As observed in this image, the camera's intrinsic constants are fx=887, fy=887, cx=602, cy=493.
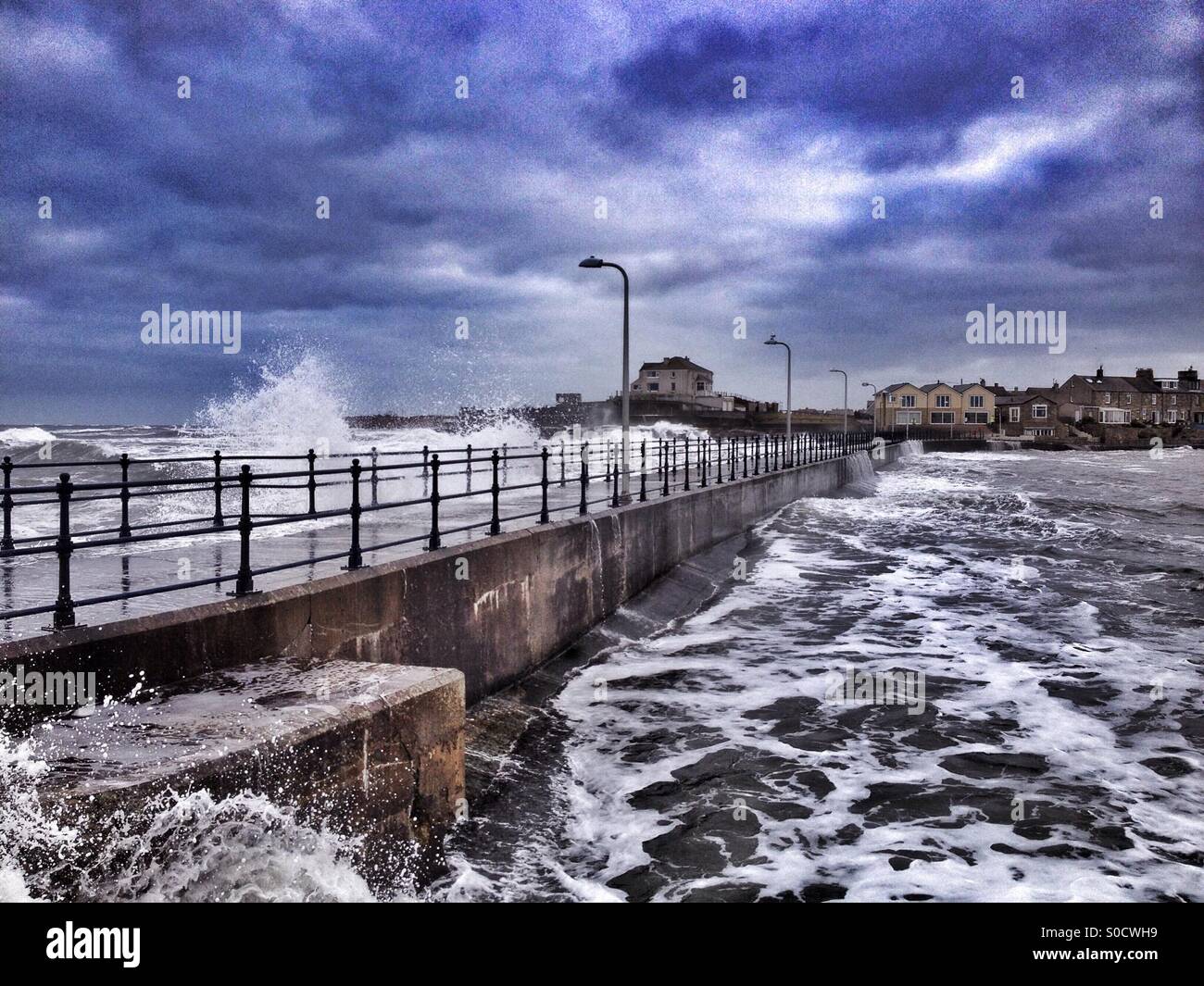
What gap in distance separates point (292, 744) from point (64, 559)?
1802mm

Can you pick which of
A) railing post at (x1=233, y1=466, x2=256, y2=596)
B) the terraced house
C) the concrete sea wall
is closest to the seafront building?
the terraced house

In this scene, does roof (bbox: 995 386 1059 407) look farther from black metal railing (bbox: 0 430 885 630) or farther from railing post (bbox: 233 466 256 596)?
railing post (bbox: 233 466 256 596)

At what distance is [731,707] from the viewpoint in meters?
9.72

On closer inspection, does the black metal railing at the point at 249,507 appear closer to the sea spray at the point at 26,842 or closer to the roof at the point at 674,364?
the sea spray at the point at 26,842

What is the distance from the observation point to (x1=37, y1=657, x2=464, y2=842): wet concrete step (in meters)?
3.94

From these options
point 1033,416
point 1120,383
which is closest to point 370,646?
point 1033,416

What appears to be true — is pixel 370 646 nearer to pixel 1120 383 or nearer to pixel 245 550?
pixel 245 550

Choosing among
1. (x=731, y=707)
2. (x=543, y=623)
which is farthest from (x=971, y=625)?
(x=543, y=623)

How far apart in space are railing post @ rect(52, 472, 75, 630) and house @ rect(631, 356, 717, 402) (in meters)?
124

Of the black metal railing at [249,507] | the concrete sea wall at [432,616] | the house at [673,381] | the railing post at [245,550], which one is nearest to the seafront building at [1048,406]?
the house at [673,381]

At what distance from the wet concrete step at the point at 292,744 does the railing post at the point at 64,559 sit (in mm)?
643

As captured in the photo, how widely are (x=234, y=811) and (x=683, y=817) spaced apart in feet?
12.6

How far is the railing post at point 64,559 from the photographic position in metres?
4.93
